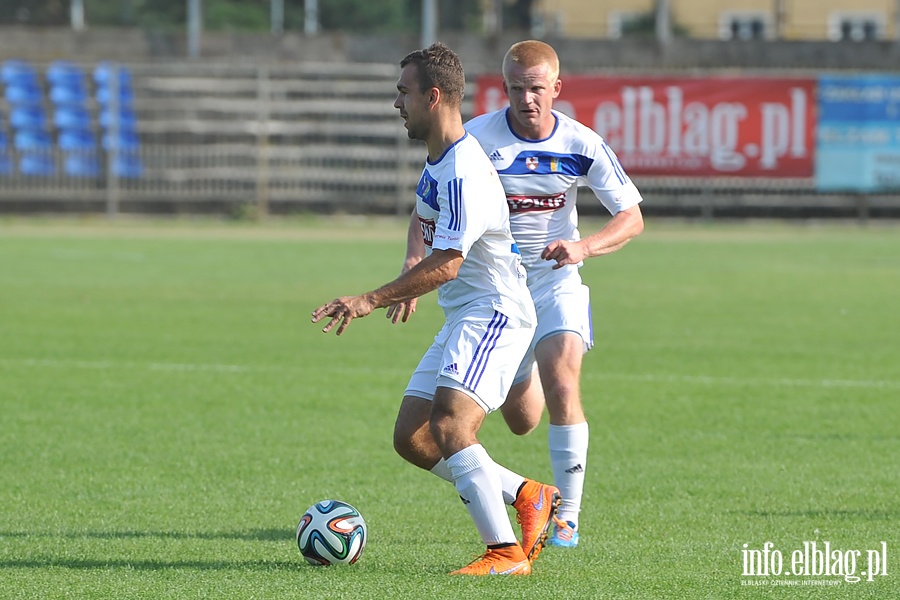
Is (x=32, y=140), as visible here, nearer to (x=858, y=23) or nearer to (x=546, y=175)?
(x=546, y=175)

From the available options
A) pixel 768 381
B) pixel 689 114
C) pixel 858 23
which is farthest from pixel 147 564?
pixel 858 23

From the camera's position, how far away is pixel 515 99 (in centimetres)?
639

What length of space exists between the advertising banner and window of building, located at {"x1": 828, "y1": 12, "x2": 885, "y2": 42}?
57.7ft

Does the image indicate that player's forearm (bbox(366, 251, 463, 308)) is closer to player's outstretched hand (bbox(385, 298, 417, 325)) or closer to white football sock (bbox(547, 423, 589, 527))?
player's outstretched hand (bbox(385, 298, 417, 325))

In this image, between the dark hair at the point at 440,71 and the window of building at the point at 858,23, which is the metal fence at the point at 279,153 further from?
the dark hair at the point at 440,71

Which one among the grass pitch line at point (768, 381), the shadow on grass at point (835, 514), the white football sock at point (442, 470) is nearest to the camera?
the white football sock at point (442, 470)

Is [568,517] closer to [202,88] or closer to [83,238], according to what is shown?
[83,238]

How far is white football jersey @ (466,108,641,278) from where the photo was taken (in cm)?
654

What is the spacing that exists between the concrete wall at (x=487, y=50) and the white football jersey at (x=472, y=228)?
26041 mm

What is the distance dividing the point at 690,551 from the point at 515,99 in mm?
2158

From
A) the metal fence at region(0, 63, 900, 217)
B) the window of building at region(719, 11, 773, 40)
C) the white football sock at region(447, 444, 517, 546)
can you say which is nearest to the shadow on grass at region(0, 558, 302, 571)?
the white football sock at region(447, 444, 517, 546)

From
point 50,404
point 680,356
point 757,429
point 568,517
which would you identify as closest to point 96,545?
point 568,517

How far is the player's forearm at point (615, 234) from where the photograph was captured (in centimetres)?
608

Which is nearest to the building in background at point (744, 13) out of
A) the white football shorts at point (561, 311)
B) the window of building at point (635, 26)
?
the window of building at point (635, 26)
